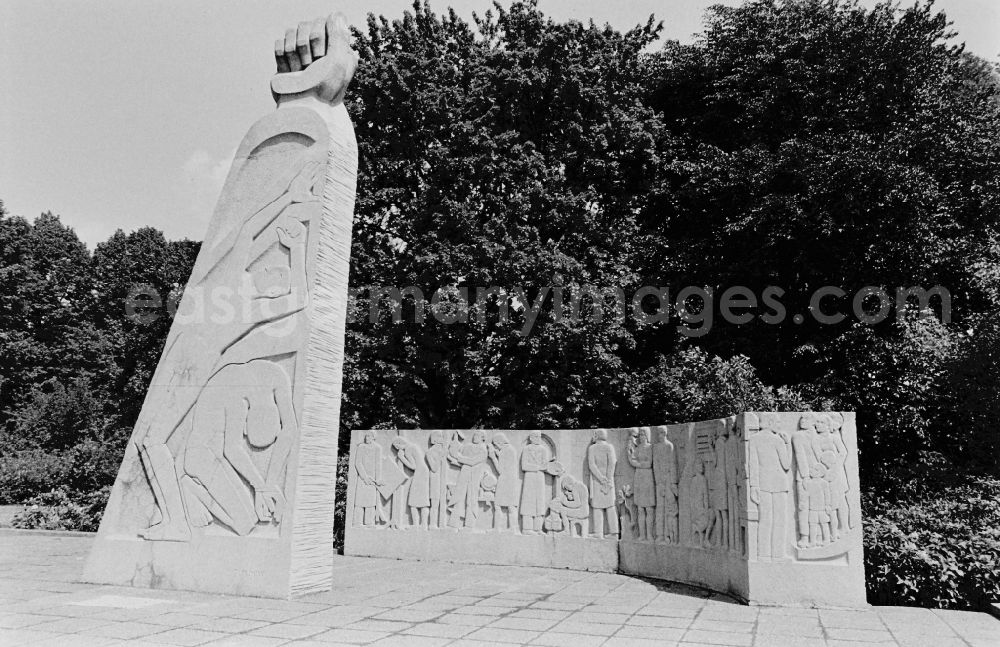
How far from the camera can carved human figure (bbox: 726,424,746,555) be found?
7957 millimetres

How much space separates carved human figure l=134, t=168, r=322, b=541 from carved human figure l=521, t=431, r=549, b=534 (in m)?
4.35

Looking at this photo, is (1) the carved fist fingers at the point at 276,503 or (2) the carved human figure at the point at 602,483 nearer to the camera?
(1) the carved fist fingers at the point at 276,503

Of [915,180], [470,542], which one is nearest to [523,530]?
[470,542]

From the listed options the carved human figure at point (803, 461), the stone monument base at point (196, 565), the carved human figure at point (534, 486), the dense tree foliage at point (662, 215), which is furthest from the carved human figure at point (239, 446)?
the dense tree foliage at point (662, 215)

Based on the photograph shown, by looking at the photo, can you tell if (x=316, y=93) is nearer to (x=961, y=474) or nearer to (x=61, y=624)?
(x=61, y=624)

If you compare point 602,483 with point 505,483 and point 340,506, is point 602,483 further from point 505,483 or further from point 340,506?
point 340,506

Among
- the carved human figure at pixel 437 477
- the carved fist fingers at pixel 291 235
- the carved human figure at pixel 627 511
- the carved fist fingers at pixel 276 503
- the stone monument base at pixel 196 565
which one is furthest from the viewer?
the carved human figure at pixel 437 477

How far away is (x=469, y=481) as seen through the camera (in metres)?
11.3

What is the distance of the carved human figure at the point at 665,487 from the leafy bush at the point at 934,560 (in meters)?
2.21

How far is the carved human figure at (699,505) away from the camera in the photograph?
891cm

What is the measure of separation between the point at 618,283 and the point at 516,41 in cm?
661

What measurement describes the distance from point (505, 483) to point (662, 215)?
10315 mm

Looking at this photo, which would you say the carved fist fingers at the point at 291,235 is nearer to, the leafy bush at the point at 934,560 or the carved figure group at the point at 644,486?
the carved figure group at the point at 644,486

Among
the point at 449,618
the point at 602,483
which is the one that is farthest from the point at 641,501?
the point at 449,618
